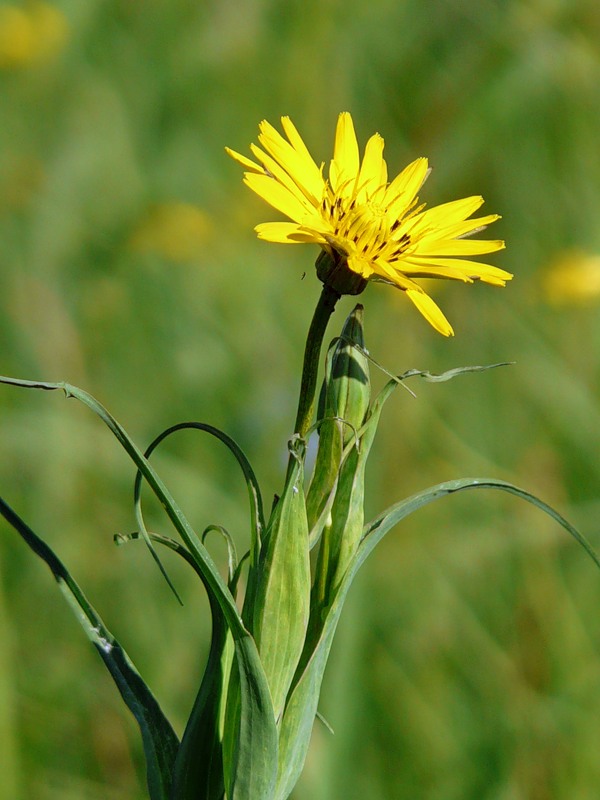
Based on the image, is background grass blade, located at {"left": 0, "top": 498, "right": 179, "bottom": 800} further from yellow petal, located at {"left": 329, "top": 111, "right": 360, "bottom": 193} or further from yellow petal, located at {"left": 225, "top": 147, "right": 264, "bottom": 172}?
yellow petal, located at {"left": 329, "top": 111, "right": 360, "bottom": 193}

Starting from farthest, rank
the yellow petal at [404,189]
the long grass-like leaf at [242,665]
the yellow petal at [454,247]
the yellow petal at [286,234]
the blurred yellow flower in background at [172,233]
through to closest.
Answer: the blurred yellow flower in background at [172,233] → the yellow petal at [404,189] → the yellow petal at [454,247] → the yellow petal at [286,234] → the long grass-like leaf at [242,665]

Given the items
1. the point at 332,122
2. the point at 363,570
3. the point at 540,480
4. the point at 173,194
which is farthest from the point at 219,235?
the point at 363,570

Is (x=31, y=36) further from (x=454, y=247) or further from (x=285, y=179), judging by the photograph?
(x=454, y=247)

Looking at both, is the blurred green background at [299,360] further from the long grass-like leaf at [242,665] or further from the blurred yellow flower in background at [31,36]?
the long grass-like leaf at [242,665]

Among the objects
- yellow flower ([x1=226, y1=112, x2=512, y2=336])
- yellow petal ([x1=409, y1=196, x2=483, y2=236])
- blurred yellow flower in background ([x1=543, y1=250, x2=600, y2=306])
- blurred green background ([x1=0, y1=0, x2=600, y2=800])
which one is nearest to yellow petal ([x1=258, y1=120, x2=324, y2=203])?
yellow flower ([x1=226, y1=112, x2=512, y2=336])

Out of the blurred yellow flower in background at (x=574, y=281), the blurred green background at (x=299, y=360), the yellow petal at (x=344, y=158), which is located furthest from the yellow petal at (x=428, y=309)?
the blurred yellow flower in background at (x=574, y=281)
